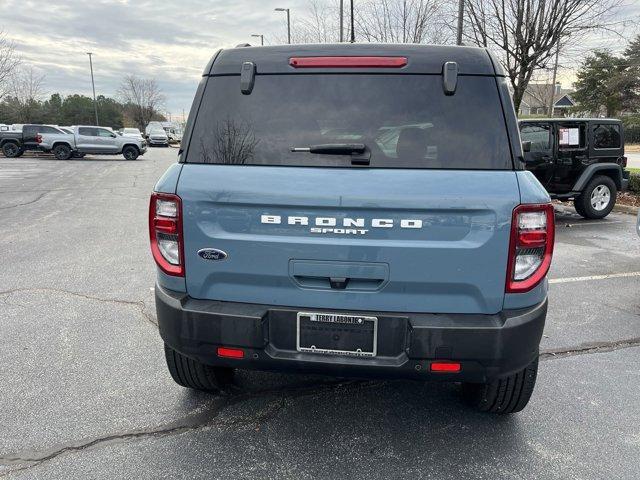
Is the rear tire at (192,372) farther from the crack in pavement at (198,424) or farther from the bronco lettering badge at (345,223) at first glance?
the bronco lettering badge at (345,223)

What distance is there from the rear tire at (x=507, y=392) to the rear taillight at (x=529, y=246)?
0.56m

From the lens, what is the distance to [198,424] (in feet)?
9.36

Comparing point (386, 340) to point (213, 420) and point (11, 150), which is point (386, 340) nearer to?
point (213, 420)

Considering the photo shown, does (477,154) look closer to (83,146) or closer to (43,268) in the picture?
(43,268)

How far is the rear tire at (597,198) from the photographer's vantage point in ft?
32.1

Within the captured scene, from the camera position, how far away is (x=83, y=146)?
27.1 meters

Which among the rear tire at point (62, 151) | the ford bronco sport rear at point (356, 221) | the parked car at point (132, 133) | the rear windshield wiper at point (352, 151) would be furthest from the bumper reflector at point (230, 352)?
the parked car at point (132, 133)

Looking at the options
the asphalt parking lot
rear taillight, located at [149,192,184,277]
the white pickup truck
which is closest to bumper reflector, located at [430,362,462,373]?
the asphalt parking lot

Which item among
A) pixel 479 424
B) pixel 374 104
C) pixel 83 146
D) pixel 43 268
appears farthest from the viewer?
pixel 83 146

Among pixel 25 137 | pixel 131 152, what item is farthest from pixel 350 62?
pixel 25 137

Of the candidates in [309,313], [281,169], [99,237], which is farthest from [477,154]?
[99,237]

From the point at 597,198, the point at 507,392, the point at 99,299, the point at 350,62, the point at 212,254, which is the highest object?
the point at 350,62

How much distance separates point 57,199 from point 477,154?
474 inches

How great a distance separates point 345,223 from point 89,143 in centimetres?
2857
